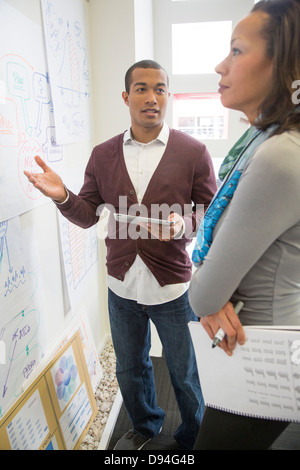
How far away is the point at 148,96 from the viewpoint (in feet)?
4.01

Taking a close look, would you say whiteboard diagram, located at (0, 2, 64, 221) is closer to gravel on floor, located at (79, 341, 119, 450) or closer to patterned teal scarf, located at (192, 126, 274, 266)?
patterned teal scarf, located at (192, 126, 274, 266)

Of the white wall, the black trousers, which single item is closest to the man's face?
the white wall

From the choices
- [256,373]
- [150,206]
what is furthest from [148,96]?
[256,373]

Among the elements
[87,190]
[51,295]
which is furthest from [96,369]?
[87,190]

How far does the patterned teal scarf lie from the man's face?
1.55ft

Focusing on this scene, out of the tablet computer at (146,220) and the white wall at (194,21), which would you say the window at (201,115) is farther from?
the tablet computer at (146,220)

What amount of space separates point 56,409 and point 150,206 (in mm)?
867

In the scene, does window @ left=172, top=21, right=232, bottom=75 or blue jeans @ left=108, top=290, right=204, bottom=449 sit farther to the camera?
window @ left=172, top=21, right=232, bottom=75

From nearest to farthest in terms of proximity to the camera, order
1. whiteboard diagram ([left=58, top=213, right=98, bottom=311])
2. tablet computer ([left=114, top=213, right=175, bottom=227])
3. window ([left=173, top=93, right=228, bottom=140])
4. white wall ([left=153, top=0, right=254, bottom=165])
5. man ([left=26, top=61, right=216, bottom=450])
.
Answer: tablet computer ([left=114, top=213, right=175, bottom=227]) → man ([left=26, top=61, right=216, bottom=450]) → whiteboard diagram ([left=58, top=213, right=98, bottom=311]) → white wall ([left=153, top=0, right=254, bottom=165]) → window ([left=173, top=93, right=228, bottom=140])

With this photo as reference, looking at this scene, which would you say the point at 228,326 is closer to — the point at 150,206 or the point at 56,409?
the point at 150,206

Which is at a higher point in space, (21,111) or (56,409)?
(21,111)

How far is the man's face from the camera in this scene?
123 centimetres

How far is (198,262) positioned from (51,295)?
2.56ft

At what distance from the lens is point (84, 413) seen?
1518 mm
